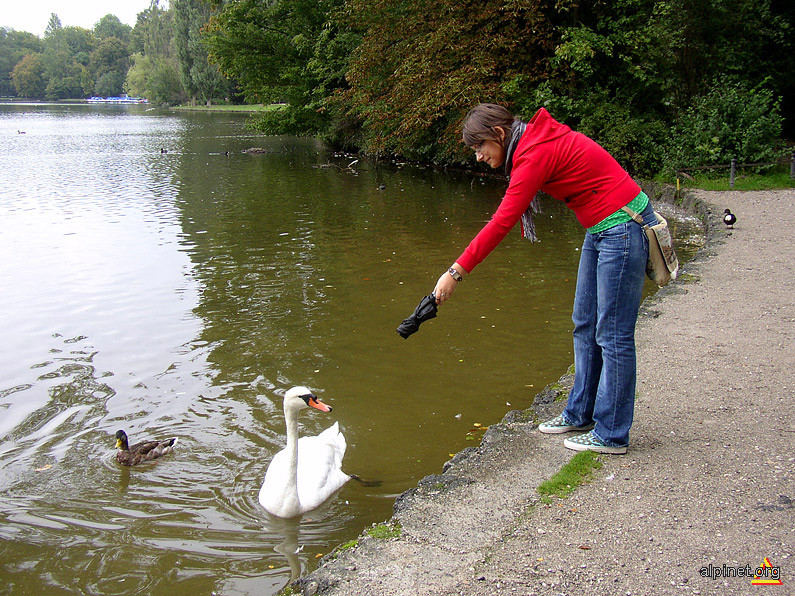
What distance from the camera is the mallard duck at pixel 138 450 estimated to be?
5.36 m

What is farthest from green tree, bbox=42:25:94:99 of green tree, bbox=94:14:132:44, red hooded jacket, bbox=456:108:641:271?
red hooded jacket, bbox=456:108:641:271

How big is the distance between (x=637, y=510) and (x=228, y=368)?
4966 millimetres

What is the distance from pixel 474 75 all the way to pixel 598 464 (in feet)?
52.5

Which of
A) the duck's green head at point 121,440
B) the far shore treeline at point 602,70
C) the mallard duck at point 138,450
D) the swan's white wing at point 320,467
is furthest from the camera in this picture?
the far shore treeline at point 602,70

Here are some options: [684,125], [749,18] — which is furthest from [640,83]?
[749,18]

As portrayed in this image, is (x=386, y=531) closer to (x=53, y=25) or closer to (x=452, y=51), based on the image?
(x=452, y=51)

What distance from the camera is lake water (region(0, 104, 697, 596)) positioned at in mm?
4457

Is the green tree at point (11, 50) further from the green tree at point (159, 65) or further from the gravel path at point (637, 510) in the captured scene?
the gravel path at point (637, 510)

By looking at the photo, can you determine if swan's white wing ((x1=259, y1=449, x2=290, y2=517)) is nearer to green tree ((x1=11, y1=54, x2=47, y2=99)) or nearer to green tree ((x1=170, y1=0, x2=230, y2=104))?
green tree ((x1=170, y1=0, x2=230, y2=104))

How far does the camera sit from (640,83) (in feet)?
64.1

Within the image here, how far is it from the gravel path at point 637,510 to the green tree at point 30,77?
179m

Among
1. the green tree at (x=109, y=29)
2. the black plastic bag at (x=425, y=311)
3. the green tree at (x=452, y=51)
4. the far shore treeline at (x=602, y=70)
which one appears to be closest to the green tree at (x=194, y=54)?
the far shore treeline at (x=602, y=70)

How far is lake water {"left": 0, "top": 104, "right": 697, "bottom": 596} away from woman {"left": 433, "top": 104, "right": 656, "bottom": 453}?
185 centimetres

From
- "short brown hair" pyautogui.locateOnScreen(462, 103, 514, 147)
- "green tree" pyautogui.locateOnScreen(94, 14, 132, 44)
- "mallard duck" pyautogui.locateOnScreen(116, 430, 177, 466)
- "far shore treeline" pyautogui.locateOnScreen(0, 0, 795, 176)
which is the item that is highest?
"green tree" pyautogui.locateOnScreen(94, 14, 132, 44)
